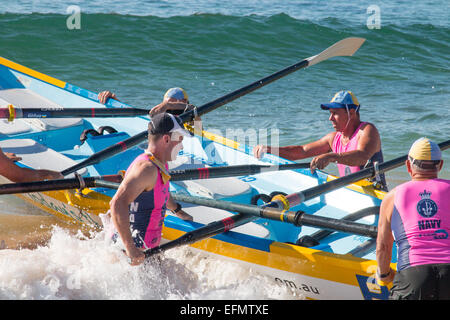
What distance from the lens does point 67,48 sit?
15016mm

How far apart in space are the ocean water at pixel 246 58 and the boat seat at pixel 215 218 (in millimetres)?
453

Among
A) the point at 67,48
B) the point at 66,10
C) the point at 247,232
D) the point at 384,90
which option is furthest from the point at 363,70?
the point at 247,232

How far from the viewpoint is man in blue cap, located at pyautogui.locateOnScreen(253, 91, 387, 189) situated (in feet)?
18.1

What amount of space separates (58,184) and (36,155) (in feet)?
6.64

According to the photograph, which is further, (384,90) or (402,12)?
(402,12)

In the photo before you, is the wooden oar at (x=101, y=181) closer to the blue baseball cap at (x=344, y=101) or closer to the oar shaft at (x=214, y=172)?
the oar shaft at (x=214, y=172)

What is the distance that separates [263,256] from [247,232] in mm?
540

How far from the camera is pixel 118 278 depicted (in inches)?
168

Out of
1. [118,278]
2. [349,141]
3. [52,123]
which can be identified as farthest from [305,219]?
[52,123]

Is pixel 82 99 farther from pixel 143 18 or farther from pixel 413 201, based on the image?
pixel 143 18

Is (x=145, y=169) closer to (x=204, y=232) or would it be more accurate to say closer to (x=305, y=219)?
(x=204, y=232)

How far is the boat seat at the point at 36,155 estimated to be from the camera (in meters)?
6.09

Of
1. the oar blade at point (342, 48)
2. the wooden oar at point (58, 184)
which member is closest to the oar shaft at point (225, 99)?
the oar blade at point (342, 48)

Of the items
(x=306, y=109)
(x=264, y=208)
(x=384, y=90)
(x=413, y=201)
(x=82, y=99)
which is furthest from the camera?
(x=384, y=90)
